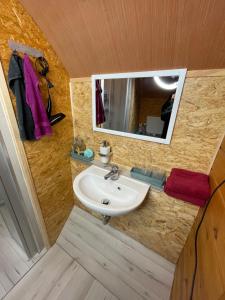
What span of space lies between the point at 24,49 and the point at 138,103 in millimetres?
833

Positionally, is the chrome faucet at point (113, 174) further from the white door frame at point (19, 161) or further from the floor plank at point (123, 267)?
the floor plank at point (123, 267)

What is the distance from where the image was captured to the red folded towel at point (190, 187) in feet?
2.72

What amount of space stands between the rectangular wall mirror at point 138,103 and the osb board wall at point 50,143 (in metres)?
0.30

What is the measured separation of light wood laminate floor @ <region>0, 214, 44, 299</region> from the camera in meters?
1.14

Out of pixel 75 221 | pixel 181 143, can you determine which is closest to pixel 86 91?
pixel 181 143

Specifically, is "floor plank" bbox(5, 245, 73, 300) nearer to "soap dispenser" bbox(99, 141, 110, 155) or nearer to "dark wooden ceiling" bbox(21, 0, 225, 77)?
"soap dispenser" bbox(99, 141, 110, 155)

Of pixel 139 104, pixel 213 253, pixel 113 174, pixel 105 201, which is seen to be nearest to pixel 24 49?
pixel 139 104

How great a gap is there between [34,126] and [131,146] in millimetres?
752

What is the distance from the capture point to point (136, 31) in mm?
750

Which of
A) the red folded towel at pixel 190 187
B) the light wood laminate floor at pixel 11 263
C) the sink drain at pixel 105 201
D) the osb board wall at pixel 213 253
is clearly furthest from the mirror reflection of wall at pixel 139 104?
the light wood laminate floor at pixel 11 263

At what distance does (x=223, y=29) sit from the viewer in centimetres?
61

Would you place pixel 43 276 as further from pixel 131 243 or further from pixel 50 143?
pixel 50 143

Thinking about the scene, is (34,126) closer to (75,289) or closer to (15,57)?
(15,57)

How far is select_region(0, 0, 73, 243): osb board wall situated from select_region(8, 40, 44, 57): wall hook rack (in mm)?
27
